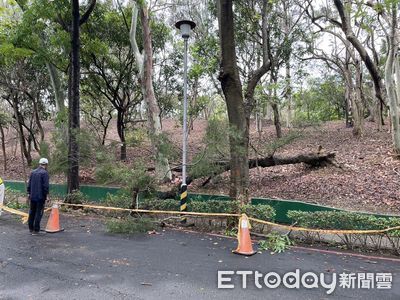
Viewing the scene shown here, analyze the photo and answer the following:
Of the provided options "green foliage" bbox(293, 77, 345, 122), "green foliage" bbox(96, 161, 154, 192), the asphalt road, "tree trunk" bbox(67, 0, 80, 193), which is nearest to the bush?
"green foliage" bbox(96, 161, 154, 192)

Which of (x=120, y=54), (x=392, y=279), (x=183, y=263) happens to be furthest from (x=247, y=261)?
(x=120, y=54)

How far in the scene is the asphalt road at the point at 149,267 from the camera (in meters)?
4.66

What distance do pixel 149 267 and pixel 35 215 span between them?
163 inches

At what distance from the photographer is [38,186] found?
815 centimetres

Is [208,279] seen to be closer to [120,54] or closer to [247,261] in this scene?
[247,261]

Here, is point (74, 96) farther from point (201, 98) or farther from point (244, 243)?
point (201, 98)

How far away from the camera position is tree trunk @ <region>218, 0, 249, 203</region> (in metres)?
9.03

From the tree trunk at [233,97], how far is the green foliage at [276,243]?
1.63 metres

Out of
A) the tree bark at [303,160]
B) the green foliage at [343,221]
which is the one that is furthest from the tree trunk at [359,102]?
the green foliage at [343,221]

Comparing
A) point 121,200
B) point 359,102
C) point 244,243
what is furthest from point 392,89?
point 121,200

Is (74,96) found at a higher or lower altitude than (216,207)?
higher

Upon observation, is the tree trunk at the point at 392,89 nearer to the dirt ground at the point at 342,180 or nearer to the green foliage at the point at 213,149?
the dirt ground at the point at 342,180

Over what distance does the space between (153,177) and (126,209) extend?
1148 mm

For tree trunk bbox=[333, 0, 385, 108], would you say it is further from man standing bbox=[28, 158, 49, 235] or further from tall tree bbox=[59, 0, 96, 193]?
man standing bbox=[28, 158, 49, 235]
